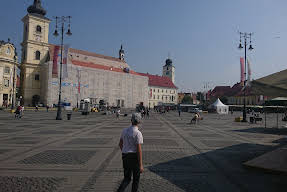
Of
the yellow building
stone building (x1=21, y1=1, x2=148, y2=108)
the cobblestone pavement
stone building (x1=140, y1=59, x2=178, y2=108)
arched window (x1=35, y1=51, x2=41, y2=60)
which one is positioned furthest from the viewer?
stone building (x1=140, y1=59, x2=178, y2=108)

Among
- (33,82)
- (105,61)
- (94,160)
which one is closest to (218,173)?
(94,160)

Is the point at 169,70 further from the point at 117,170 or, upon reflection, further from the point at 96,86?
the point at 117,170

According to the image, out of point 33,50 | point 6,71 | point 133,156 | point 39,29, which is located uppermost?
point 39,29

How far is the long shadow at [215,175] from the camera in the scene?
5.02 m

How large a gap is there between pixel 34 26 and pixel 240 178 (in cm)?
6902

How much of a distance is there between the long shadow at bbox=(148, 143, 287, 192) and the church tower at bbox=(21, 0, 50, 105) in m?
65.2

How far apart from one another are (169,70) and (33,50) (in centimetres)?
8516

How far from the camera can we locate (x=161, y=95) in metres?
121

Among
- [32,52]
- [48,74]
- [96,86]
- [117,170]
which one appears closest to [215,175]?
[117,170]

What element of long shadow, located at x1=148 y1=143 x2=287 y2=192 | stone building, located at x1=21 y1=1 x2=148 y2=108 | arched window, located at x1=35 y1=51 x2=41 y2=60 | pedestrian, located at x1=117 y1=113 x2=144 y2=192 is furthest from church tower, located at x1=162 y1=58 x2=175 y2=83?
pedestrian, located at x1=117 y1=113 x2=144 y2=192

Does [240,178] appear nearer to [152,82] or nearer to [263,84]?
[263,84]

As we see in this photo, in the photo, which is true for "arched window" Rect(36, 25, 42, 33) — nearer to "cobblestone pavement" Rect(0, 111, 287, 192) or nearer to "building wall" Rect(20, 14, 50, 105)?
"building wall" Rect(20, 14, 50, 105)

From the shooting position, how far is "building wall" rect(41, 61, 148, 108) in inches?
2434

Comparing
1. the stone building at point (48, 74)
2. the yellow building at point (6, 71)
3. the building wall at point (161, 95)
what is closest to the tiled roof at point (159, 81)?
the building wall at point (161, 95)
